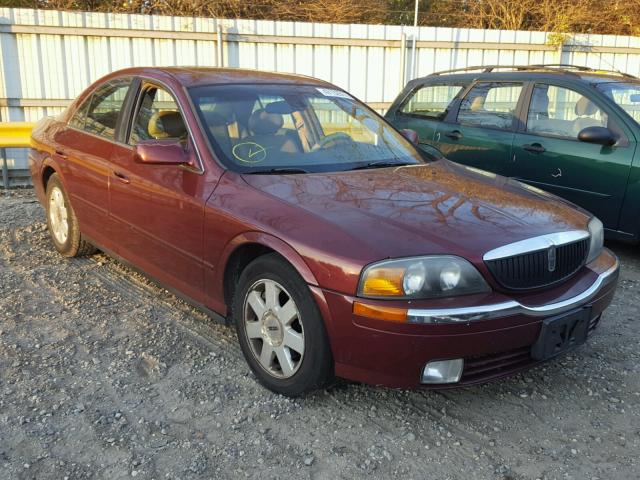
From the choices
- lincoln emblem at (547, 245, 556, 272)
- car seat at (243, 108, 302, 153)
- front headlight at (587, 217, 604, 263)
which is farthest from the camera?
car seat at (243, 108, 302, 153)

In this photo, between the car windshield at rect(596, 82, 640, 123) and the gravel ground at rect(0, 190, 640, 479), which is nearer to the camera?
the gravel ground at rect(0, 190, 640, 479)

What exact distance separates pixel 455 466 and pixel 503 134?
4.20m

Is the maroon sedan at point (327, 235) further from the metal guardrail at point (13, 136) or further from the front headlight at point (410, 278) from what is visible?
the metal guardrail at point (13, 136)

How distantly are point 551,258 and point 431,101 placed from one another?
14.5ft

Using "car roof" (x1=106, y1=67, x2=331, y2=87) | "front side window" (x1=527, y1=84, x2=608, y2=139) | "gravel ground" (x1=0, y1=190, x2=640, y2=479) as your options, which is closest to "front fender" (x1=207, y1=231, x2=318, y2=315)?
"gravel ground" (x1=0, y1=190, x2=640, y2=479)

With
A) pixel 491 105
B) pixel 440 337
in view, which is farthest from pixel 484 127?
pixel 440 337

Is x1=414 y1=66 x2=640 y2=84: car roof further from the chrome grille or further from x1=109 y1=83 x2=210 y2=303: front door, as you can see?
x1=109 y1=83 x2=210 y2=303: front door

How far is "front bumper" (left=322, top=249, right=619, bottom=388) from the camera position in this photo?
2592mm

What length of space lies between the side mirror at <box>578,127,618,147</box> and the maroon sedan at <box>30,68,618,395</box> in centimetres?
193

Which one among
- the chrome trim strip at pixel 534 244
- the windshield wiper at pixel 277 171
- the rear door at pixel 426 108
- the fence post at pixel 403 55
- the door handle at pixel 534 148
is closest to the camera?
the chrome trim strip at pixel 534 244

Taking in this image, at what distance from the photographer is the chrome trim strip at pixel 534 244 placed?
272cm

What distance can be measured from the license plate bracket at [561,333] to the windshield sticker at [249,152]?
5.78 feet

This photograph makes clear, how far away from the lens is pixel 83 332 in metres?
3.88

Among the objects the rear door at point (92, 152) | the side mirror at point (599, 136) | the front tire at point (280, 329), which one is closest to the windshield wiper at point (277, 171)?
the front tire at point (280, 329)
